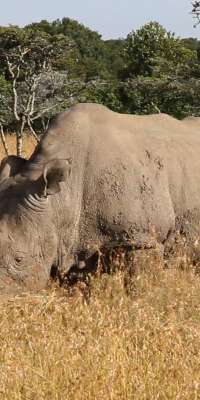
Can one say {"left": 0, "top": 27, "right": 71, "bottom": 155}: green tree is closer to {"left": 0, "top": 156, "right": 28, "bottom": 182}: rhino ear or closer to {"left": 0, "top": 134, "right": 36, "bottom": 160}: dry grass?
{"left": 0, "top": 134, "right": 36, "bottom": 160}: dry grass

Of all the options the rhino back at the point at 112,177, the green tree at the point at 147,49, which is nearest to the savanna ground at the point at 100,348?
the rhino back at the point at 112,177

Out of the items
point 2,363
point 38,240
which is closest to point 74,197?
point 38,240

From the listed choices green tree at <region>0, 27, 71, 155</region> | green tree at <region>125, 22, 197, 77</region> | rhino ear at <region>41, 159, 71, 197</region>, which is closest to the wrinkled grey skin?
rhino ear at <region>41, 159, 71, 197</region>

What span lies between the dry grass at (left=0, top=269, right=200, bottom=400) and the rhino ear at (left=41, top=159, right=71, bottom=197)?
2.91ft

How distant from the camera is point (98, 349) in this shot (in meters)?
5.10

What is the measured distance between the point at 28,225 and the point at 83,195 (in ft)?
1.96

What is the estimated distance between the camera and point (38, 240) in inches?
291

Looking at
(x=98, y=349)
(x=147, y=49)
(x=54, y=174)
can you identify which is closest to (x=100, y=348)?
(x=98, y=349)

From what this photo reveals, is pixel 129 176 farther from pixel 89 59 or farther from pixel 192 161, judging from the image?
pixel 89 59

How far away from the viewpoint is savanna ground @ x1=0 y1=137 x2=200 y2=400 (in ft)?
15.5

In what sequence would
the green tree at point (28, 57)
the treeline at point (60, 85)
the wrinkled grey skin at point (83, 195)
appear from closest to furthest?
the wrinkled grey skin at point (83, 195) → the treeline at point (60, 85) → the green tree at point (28, 57)

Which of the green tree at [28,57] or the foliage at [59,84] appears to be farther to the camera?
the green tree at [28,57]

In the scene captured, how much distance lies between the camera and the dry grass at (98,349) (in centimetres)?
472

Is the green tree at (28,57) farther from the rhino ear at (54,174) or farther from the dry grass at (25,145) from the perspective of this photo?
the rhino ear at (54,174)
